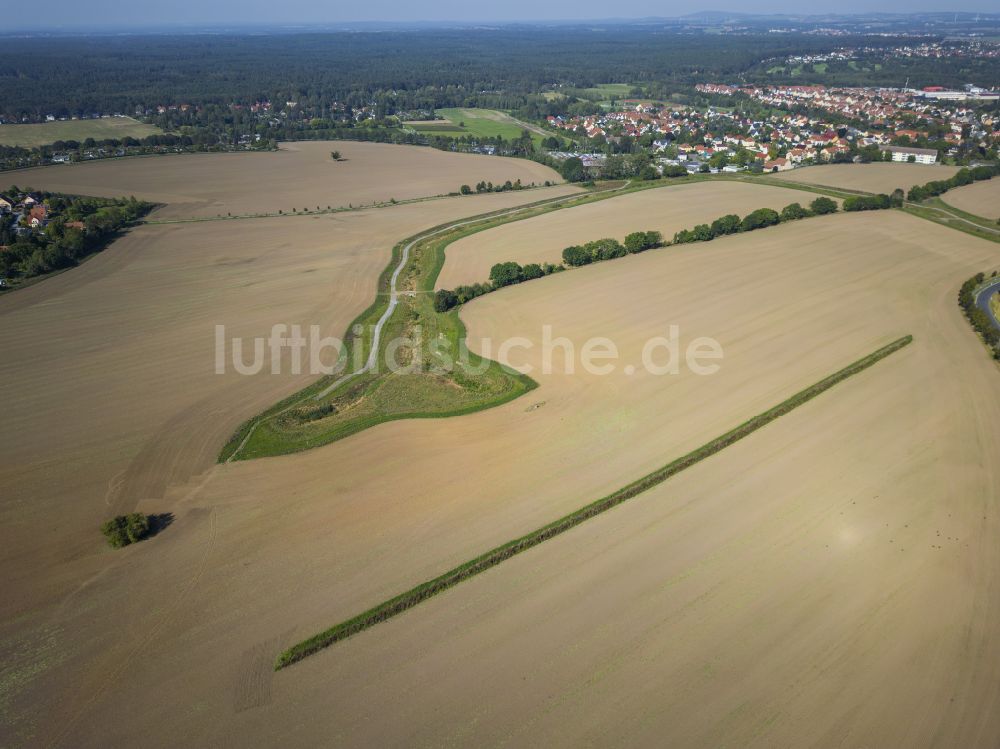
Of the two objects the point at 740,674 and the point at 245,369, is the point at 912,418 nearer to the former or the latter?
the point at 740,674

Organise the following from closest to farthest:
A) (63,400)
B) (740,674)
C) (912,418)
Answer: (740,674), (912,418), (63,400)

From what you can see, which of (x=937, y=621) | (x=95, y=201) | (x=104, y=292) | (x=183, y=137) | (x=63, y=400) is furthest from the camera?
(x=183, y=137)

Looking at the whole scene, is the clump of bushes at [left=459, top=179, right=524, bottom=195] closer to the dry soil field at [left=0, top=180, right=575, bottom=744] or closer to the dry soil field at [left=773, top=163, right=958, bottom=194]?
the dry soil field at [left=0, top=180, right=575, bottom=744]

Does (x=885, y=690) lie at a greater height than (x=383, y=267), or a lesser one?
lesser

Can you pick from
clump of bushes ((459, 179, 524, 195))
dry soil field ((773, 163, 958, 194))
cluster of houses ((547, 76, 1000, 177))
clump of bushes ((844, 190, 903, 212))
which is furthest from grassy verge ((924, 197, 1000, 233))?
clump of bushes ((459, 179, 524, 195))

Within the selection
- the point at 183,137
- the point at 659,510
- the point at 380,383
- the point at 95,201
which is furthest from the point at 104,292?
the point at 183,137

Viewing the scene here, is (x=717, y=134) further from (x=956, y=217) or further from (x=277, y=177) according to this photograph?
(x=277, y=177)

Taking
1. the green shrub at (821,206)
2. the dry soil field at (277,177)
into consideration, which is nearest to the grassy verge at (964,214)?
the green shrub at (821,206)

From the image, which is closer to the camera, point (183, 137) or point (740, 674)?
point (740, 674)

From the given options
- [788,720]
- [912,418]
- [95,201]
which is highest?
A: [95,201]
